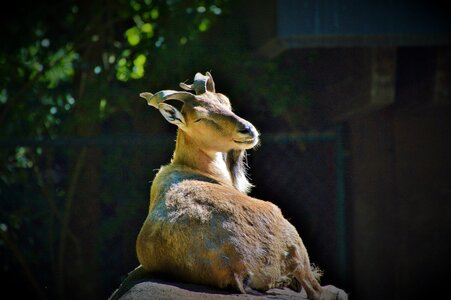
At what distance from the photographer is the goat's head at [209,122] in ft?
13.6

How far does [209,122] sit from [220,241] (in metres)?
0.84

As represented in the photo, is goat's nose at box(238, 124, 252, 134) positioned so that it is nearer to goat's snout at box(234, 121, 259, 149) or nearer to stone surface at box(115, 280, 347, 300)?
goat's snout at box(234, 121, 259, 149)

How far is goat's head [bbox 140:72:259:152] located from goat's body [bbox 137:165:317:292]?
40 centimetres

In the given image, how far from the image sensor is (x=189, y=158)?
14.1 feet

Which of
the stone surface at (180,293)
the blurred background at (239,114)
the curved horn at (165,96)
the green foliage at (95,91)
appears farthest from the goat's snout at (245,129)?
the green foliage at (95,91)

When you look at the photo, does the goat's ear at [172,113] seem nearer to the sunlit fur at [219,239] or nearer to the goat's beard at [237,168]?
the sunlit fur at [219,239]

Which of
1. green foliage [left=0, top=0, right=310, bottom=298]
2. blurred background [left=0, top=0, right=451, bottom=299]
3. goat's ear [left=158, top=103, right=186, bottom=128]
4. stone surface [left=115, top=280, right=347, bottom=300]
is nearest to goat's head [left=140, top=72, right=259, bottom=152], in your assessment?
goat's ear [left=158, top=103, right=186, bottom=128]

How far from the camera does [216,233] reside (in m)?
3.54

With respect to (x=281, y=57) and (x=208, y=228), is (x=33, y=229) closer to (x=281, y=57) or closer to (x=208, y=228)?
(x=281, y=57)

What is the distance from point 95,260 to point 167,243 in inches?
156

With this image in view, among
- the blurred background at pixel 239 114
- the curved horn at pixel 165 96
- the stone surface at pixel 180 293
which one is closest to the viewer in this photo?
the stone surface at pixel 180 293

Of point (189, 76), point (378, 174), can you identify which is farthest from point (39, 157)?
point (378, 174)

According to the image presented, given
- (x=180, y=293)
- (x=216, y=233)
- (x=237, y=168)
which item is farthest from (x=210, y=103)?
(x=180, y=293)

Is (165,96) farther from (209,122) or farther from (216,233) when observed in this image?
(216,233)
